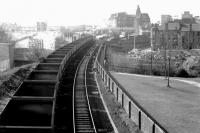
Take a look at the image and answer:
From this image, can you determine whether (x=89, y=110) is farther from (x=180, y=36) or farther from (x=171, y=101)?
(x=180, y=36)

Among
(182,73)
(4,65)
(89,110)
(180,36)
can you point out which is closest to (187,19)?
(180,36)

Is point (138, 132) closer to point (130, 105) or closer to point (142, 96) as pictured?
point (130, 105)

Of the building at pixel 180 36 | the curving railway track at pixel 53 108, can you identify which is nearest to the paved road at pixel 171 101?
the curving railway track at pixel 53 108

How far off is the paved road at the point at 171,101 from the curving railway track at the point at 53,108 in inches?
153

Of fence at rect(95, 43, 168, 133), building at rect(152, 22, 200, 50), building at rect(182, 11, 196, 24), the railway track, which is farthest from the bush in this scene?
building at rect(182, 11, 196, 24)

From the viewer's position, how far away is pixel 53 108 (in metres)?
15.9

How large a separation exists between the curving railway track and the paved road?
12.7 feet

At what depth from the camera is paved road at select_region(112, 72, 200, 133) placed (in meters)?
21.3

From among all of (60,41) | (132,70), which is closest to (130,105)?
(132,70)

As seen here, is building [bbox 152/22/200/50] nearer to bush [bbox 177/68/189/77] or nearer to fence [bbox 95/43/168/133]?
bush [bbox 177/68/189/77]

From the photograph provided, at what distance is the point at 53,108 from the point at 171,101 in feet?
49.6

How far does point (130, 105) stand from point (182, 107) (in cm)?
604

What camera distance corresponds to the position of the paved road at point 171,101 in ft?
70.0

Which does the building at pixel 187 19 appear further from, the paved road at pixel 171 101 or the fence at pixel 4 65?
the paved road at pixel 171 101
